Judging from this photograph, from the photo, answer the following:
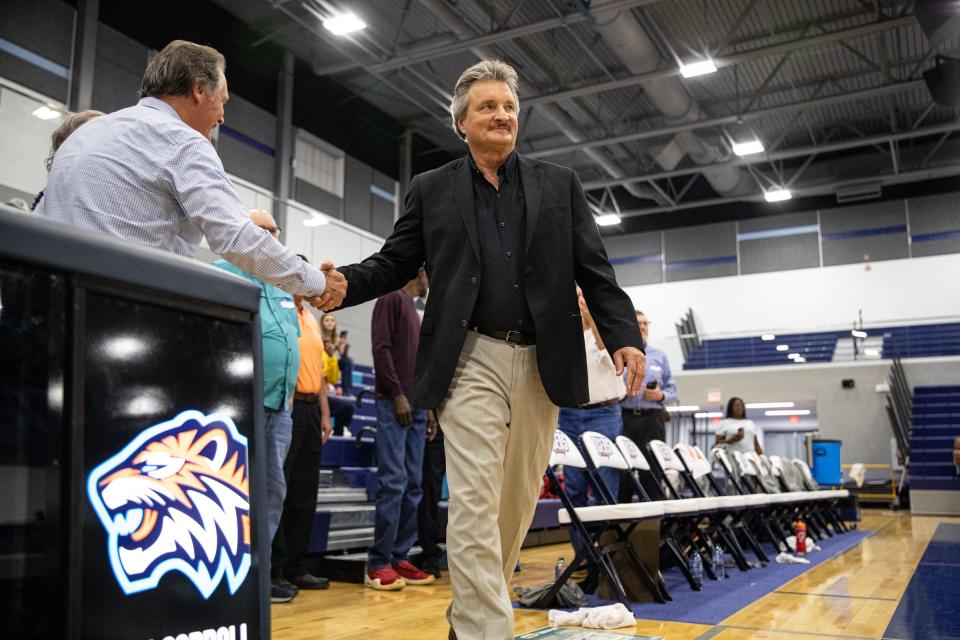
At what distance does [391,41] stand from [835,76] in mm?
6883

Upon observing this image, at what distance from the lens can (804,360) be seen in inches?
611

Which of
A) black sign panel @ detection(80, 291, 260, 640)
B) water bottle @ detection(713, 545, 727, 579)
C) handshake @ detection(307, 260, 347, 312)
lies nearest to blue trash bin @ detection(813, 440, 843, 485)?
water bottle @ detection(713, 545, 727, 579)

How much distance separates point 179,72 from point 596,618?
2.32m

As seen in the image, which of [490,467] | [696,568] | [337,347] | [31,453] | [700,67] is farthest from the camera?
[700,67]

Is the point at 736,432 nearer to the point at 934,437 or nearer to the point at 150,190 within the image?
the point at 150,190

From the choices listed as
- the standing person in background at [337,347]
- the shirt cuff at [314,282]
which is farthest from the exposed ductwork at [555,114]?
the shirt cuff at [314,282]

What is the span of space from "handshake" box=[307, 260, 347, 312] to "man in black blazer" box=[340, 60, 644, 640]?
0.18 ft

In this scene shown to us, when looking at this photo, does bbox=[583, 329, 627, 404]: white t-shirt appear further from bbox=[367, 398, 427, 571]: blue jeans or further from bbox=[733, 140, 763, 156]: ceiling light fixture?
bbox=[733, 140, 763, 156]: ceiling light fixture

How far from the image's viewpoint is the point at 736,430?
26.1 ft

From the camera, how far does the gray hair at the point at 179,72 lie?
178 centimetres

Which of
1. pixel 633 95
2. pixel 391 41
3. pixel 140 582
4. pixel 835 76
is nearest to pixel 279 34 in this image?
pixel 391 41

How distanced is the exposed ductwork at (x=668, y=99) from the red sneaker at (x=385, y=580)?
7852mm

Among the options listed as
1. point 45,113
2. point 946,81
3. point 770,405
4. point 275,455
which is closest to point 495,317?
point 275,455

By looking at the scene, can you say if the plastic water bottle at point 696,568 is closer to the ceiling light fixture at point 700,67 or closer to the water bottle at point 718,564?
the water bottle at point 718,564
